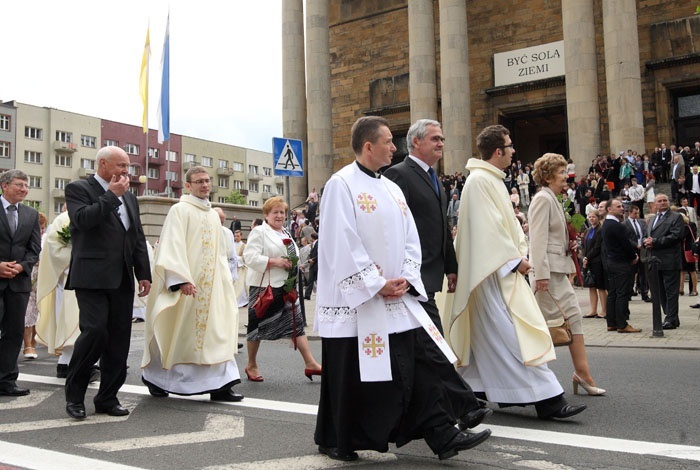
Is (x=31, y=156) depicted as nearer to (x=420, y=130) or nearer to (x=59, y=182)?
(x=59, y=182)

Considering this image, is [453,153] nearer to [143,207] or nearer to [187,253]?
[143,207]

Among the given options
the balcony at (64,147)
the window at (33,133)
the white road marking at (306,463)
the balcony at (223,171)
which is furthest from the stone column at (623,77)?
the balcony at (223,171)

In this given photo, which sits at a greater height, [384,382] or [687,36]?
[687,36]

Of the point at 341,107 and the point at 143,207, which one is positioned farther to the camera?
the point at 341,107

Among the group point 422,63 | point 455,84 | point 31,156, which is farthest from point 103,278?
point 31,156

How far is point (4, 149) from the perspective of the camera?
256 feet

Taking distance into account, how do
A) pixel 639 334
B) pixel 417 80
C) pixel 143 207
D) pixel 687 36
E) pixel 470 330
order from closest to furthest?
pixel 470 330
pixel 639 334
pixel 143 207
pixel 687 36
pixel 417 80

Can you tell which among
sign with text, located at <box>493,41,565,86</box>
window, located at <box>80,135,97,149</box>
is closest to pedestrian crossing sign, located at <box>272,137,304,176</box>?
sign with text, located at <box>493,41,565,86</box>

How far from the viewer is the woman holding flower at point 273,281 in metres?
8.20

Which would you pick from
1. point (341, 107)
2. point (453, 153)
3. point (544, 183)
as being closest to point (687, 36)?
→ point (453, 153)

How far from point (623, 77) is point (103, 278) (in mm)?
25113

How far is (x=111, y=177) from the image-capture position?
6238 millimetres

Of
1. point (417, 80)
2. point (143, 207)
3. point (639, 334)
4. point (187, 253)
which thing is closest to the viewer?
point (187, 253)

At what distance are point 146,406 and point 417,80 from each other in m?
28.5
